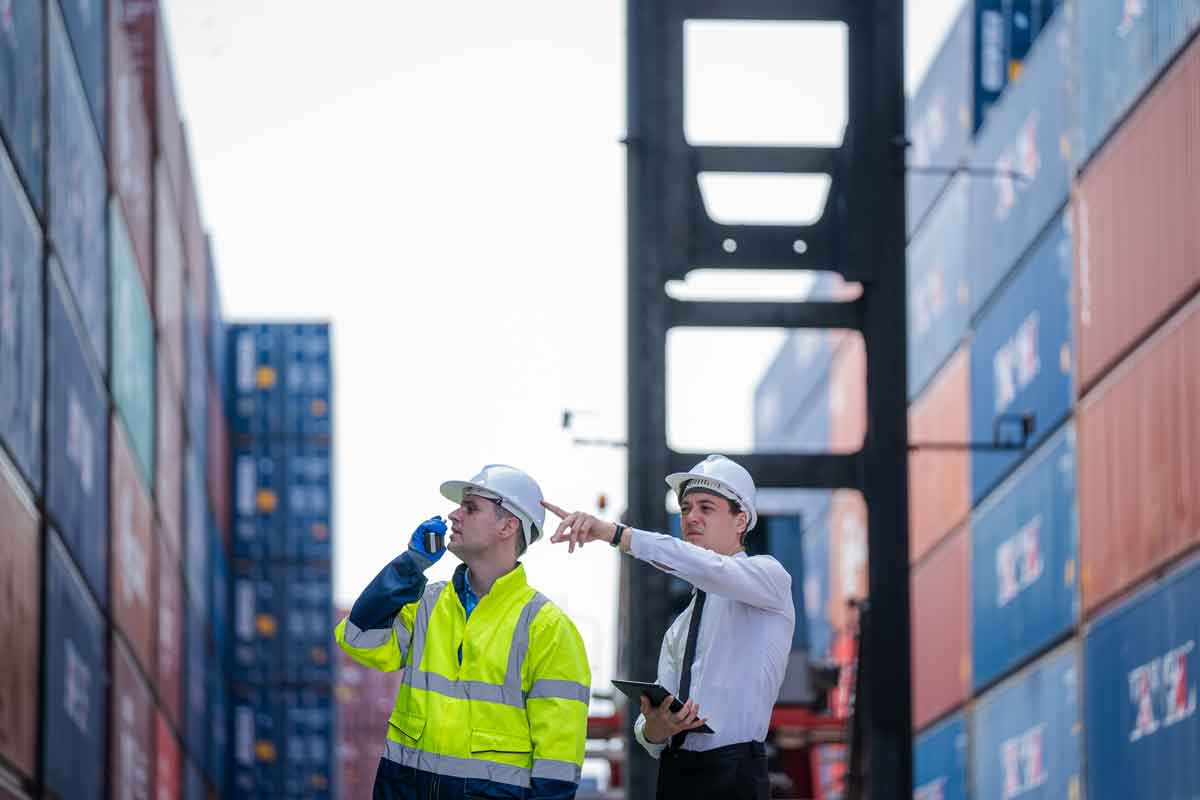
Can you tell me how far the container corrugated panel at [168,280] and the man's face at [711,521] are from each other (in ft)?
68.8

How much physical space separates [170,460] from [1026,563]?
37.9 feet

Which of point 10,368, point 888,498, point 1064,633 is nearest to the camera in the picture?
point 888,498

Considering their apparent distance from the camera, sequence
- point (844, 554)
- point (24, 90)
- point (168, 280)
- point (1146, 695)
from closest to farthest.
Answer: point (24, 90)
point (1146, 695)
point (168, 280)
point (844, 554)

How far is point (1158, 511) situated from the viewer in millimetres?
17250

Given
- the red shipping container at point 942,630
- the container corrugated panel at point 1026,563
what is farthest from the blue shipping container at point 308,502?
the container corrugated panel at point 1026,563

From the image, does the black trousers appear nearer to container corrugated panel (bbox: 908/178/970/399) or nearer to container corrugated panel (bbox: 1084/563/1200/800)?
container corrugated panel (bbox: 1084/563/1200/800)

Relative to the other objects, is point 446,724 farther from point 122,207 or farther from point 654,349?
point 122,207

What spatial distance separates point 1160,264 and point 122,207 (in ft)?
35.3

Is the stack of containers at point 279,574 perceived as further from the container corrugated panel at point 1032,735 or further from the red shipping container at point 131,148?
the container corrugated panel at point 1032,735

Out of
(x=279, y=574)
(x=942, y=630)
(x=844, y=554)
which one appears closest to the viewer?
(x=942, y=630)

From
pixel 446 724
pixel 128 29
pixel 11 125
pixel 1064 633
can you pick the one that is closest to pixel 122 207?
pixel 128 29

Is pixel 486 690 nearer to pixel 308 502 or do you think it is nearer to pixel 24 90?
pixel 24 90

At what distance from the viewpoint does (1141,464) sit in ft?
58.0

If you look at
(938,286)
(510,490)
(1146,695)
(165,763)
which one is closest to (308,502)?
(165,763)
